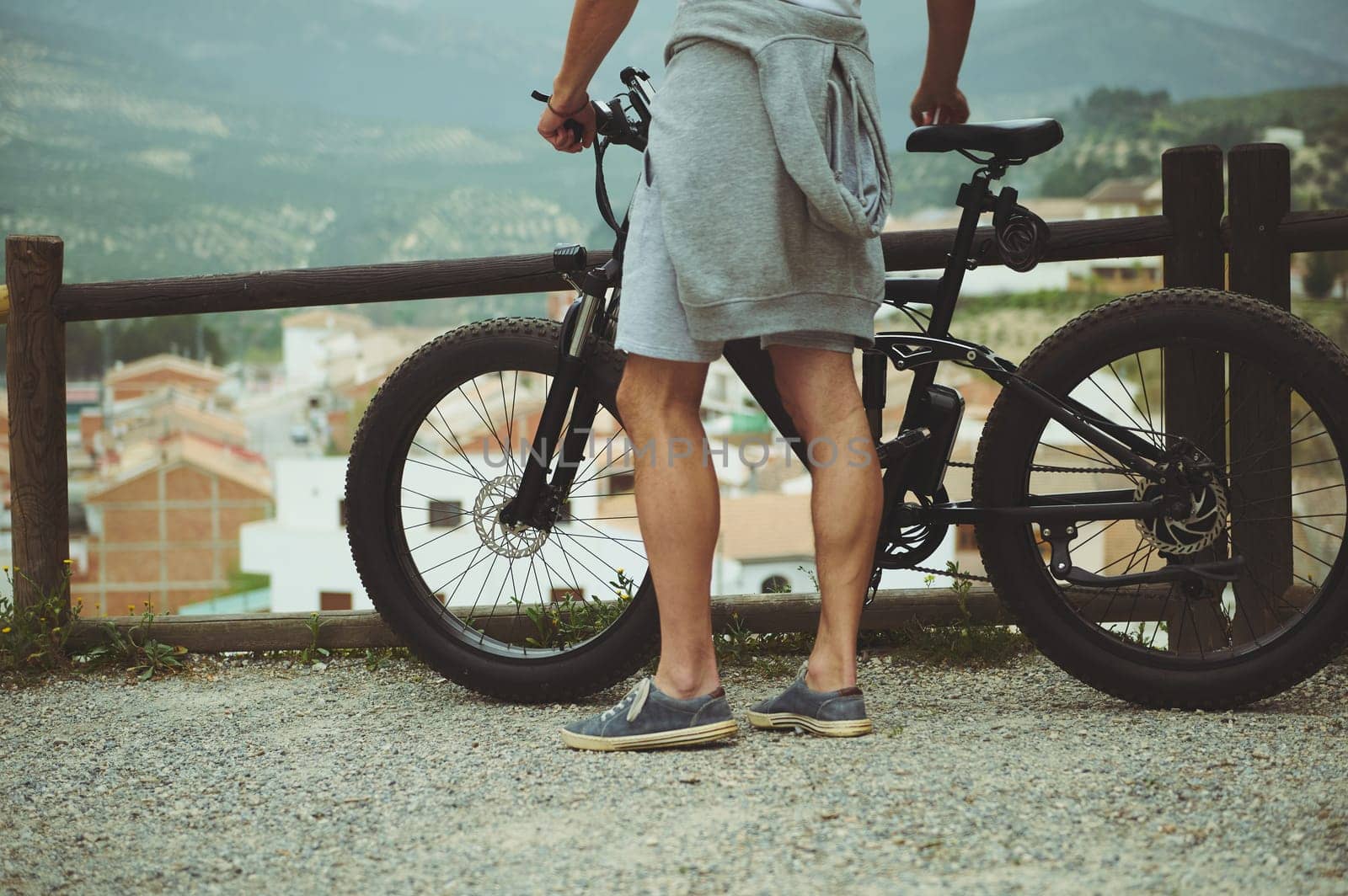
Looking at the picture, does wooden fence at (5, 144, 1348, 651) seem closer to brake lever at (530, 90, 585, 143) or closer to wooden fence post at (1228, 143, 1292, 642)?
wooden fence post at (1228, 143, 1292, 642)

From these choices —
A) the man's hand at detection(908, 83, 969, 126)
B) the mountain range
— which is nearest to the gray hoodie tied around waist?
the man's hand at detection(908, 83, 969, 126)

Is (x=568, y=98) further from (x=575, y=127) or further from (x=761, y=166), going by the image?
(x=761, y=166)

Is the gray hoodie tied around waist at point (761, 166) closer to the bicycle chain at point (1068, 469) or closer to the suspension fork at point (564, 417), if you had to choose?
the suspension fork at point (564, 417)

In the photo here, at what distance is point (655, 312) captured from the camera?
5.85ft

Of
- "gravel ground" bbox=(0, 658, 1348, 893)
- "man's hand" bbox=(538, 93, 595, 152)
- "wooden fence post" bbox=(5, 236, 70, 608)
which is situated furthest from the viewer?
"wooden fence post" bbox=(5, 236, 70, 608)

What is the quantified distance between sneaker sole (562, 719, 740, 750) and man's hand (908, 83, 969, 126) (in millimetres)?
1222

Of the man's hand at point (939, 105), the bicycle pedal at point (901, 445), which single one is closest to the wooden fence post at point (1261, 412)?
the man's hand at point (939, 105)

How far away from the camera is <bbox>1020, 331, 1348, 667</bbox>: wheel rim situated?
6.51 ft

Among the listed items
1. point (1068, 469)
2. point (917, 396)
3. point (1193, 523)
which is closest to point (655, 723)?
point (917, 396)

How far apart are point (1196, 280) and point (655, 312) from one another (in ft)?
4.25

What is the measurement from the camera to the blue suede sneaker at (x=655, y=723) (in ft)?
5.90

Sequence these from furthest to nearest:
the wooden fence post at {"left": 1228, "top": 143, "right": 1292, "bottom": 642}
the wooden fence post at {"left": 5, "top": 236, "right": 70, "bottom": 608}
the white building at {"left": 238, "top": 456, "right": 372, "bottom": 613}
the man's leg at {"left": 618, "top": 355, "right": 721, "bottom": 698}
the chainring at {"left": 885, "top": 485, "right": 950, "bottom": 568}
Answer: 1. the white building at {"left": 238, "top": 456, "right": 372, "bottom": 613}
2. the wooden fence post at {"left": 5, "top": 236, "right": 70, "bottom": 608}
3. the wooden fence post at {"left": 1228, "top": 143, "right": 1292, "bottom": 642}
4. the chainring at {"left": 885, "top": 485, "right": 950, "bottom": 568}
5. the man's leg at {"left": 618, "top": 355, "right": 721, "bottom": 698}

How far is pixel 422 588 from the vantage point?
2.29 meters

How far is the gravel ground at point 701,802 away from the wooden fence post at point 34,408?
2.29ft
